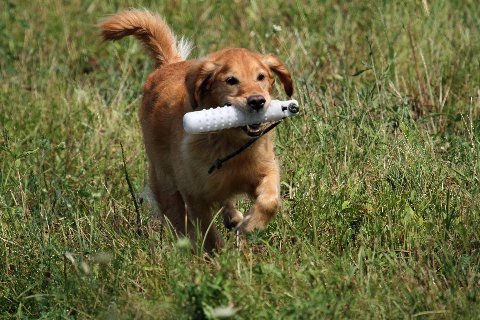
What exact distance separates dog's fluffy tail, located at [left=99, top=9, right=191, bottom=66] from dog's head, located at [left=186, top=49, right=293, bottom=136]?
41.9 inches

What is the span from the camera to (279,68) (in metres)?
5.46

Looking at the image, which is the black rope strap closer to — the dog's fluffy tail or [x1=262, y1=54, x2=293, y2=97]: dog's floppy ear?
[x1=262, y1=54, x2=293, y2=97]: dog's floppy ear

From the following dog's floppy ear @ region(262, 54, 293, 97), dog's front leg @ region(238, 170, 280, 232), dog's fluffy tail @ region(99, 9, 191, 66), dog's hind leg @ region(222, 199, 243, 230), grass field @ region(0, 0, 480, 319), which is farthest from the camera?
dog's fluffy tail @ region(99, 9, 191, 66)

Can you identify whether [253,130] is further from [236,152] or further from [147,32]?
[147,32]

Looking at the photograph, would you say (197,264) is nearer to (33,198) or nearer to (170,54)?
(33,198)

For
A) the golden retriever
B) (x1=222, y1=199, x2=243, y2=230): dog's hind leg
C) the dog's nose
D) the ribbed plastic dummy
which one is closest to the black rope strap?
the golden retriever

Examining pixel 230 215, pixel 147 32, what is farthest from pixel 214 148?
pixel 147 32

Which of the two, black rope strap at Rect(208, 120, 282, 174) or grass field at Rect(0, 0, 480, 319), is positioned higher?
black rope strap at Rect(208, 120, 282, 174)

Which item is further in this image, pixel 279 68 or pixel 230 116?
pixel 279 68

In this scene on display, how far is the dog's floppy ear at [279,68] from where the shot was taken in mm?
5414

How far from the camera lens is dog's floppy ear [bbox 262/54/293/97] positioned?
5414 mm

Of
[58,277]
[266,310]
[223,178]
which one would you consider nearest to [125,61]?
[223,178]

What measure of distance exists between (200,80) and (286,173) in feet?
2.95

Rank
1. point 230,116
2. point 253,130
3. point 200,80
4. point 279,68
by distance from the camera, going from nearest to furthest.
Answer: point 230,116 → point 253,130 → point 200,80 → point 279,68
